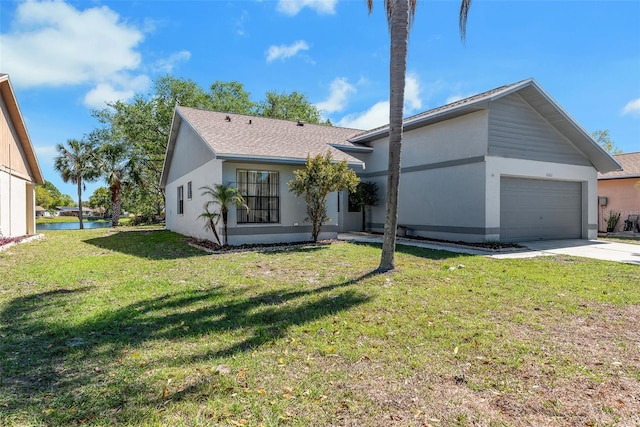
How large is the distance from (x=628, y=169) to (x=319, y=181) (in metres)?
18.6

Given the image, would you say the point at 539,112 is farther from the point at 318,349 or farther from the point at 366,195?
the point at 318,349

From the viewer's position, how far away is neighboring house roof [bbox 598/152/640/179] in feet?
61.1

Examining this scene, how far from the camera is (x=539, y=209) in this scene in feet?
46.4

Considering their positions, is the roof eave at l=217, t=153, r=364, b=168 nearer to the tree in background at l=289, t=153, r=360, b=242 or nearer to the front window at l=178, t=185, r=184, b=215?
the tree in background at l=289, t=153, r=360, b=242

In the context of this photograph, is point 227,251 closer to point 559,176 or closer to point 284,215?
point 284,215

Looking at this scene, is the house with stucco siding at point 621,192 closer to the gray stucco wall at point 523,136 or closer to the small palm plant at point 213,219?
the gray stucco wall at point 523,136

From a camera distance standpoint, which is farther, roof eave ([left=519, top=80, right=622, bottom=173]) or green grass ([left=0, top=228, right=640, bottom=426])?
roof eave ([left=519, top=80, right=622, bottom=173])

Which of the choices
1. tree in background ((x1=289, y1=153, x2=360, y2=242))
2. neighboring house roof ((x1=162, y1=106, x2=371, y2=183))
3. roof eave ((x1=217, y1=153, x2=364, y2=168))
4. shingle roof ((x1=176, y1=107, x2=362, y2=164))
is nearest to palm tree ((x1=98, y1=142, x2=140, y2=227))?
neighboring house roof ((x1=162, y1=106, x2=371, y2=183))

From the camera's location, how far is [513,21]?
1163 cm

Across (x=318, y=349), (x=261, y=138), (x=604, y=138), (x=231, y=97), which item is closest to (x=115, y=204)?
(x=231, y=97)

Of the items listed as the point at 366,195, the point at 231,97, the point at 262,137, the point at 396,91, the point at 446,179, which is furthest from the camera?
the point at 231,97

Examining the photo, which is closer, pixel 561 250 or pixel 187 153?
pixel 561 250

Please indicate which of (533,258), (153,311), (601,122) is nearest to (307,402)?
(153,311)

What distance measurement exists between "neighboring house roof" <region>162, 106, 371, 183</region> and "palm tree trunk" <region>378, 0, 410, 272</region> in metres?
5.35
